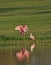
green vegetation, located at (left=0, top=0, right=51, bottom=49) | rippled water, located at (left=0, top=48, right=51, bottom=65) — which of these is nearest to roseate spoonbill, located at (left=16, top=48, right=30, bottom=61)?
rippled water, located at (left=0, top=48, right=51, bottom=65)

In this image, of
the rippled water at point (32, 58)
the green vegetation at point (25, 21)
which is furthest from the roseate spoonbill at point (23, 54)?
the green vegetation at point (25, 21)

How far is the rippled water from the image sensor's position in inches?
263

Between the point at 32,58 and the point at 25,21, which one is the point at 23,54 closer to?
the point at 32,58

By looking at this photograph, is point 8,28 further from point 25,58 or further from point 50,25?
point 25,58

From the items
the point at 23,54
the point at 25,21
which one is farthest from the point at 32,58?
the point at 25,21

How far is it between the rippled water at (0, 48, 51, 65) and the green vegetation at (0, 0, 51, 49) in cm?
48

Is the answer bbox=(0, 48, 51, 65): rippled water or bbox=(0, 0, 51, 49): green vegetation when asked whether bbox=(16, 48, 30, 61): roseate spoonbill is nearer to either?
bbox=(0, 48, 51, 65): rippled water

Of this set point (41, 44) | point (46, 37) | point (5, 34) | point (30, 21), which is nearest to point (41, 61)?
point (41, 44)

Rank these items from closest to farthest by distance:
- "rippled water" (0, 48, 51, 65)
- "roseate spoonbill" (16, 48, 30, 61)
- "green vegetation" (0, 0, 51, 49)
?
"rippled water" (0, 48, 51, 65)
"roseate spoonbill" (16, 48, 30, 61)
"green vegetation" (0, 0, 51, 49)

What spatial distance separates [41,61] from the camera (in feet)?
22.1

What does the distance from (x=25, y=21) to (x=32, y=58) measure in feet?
15.9

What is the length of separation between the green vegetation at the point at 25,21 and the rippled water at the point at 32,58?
48cm

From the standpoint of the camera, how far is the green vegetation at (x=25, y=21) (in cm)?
871

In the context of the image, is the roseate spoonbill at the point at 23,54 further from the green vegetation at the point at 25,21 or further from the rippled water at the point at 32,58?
the green vegetation at the point at 25,21
